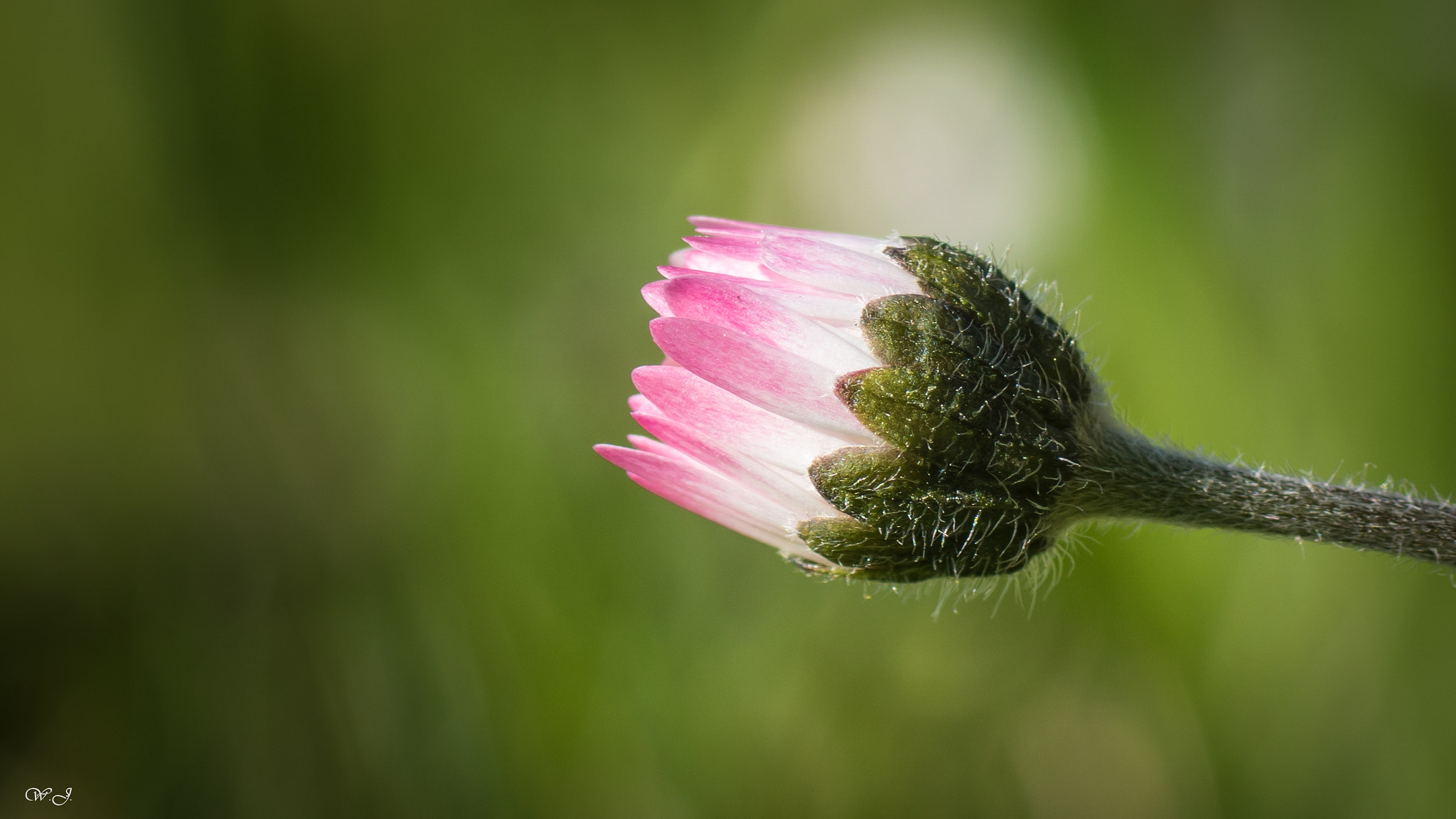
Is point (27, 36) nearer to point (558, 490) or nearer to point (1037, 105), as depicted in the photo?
point (558, 490)

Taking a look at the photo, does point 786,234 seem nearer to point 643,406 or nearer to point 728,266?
point 728,266

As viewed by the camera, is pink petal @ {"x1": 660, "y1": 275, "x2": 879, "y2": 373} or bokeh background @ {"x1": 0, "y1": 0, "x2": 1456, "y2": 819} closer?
pink petal @ {"x1": 660, "y1": 275, "x2": 879, "y2": 373}

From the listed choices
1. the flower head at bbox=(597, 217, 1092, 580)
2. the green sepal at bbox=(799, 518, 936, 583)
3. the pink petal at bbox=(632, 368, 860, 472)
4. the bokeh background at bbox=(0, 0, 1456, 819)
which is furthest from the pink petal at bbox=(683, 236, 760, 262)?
the bokeh background at bbox=(0, 0, 1456, 819)

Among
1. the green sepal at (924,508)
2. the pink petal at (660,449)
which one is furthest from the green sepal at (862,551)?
the pink petal at (660,449)

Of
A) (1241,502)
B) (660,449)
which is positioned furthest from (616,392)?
(1241,502)

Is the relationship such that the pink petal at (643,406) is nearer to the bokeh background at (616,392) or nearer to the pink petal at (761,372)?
the pink petal at (761,372)

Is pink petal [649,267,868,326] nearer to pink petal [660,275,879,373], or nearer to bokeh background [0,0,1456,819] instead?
pink petal [660,275,879,373]

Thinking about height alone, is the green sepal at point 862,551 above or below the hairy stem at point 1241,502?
below
